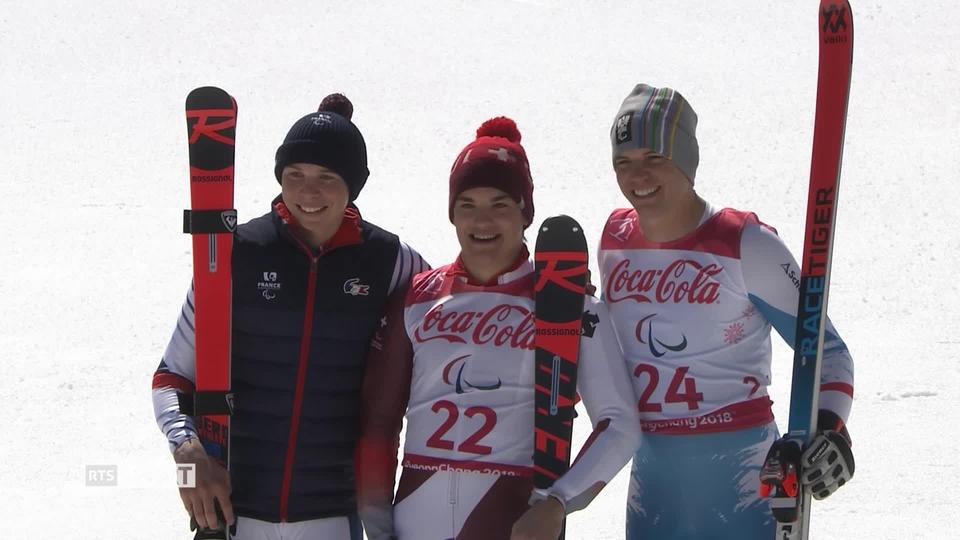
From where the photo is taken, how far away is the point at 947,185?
19.8 meters

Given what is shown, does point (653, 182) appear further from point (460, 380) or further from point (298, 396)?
point (298, 396)

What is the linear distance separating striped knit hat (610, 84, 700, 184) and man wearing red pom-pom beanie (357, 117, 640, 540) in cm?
38

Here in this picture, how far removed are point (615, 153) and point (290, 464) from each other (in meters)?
1.37

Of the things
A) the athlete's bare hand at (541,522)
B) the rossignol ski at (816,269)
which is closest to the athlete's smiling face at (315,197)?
the athlete's bare hand at (541,522)

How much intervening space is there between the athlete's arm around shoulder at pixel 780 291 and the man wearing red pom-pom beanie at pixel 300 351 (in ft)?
3.45

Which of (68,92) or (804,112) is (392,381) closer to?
(804,112)

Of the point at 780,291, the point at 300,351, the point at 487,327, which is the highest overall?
the point at 780,291

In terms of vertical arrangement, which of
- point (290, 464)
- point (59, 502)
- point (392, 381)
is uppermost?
point (392, 381)

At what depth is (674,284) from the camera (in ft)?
12.3

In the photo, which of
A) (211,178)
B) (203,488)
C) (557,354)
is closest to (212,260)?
(211,178)

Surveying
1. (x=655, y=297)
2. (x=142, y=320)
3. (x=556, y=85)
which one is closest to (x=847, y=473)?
(x=655, y=297)

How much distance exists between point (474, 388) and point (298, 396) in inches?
21.2

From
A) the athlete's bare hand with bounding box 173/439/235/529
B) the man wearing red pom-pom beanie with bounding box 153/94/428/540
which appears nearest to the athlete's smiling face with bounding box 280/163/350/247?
the man wearing red pom-pom beanie with bounding box 153/94/428/540

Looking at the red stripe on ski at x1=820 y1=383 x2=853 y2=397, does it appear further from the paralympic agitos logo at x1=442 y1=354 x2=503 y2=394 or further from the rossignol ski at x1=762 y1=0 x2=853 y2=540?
the paralympic agitos logo at x1=442 y1=354 x2=503 y2=394
